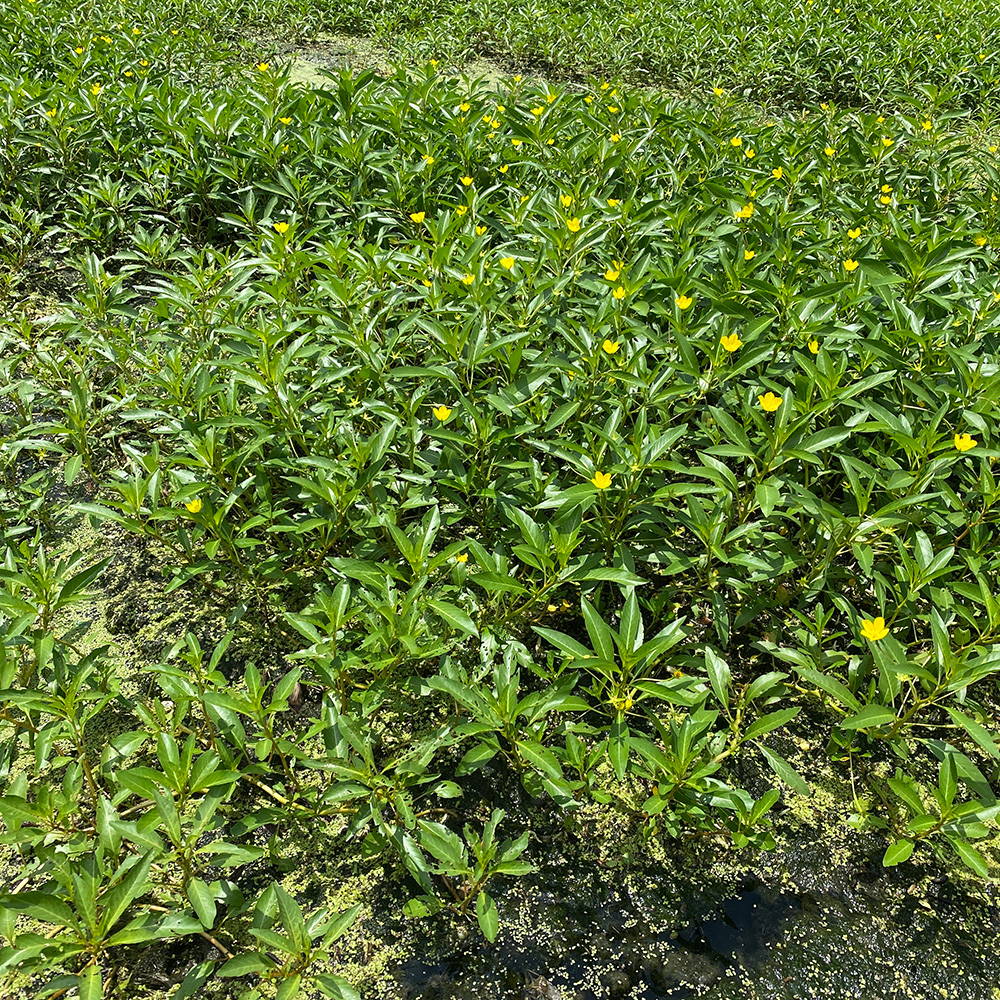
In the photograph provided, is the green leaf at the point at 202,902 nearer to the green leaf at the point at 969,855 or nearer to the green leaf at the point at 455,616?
the green leaf at the point at 455,616

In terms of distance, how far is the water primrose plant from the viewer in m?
1.57

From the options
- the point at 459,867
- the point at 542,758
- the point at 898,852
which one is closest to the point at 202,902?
the point at 459,867

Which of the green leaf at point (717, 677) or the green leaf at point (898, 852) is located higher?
the green leaf at point (717, 677)

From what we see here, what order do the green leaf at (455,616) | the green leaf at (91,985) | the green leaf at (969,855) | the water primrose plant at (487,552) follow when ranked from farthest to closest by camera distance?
the green leaf at (455,616) → the water primrose plant at (487,552) → the green leaf at (969,855) → the green leaf at (91,985)

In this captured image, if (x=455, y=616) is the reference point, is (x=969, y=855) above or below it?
below

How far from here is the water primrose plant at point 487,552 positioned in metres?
1.57

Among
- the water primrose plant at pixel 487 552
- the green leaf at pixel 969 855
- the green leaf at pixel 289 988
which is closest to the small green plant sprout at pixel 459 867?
the water primrose plant at pixel 487 552

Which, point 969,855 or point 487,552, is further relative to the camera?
point 487,552

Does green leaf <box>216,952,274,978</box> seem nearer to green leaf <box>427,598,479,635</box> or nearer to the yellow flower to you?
green leaf <box>427,598,479,635</box>

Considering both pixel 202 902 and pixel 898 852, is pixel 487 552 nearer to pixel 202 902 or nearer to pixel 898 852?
pixel 202 902

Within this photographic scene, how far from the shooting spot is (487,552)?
197 cm

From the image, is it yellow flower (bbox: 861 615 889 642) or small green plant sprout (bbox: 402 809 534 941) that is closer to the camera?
small green plant sprout (bbox: 402 809 534 941)

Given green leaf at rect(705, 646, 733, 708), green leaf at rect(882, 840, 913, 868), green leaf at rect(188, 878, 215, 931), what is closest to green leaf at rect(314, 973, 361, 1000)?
green leaf at rect(188, 878, 215, 931)

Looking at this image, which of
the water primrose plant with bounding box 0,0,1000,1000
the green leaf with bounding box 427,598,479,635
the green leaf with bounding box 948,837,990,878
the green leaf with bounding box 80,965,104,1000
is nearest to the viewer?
the green leaf with bounding box 80,965,104,1000
